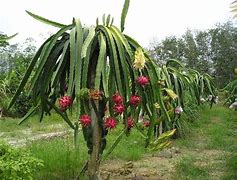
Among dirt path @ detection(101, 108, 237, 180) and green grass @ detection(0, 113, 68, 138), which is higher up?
green grass @ detection(0, 113, 68, 138)

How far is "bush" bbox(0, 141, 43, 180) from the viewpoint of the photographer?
9.44 ft

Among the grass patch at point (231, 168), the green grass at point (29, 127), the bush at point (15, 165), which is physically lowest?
the grass patch at point (231, 168)

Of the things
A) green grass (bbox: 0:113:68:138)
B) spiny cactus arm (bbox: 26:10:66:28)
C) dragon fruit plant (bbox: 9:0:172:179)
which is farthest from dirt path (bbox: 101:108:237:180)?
green grass (bbox: 0:113:68:138)

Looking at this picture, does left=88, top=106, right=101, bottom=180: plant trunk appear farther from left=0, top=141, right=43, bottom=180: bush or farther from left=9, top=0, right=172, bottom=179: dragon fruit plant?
left=0, top=141, right=43, bottom=180: bush

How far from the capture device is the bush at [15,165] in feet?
9.44

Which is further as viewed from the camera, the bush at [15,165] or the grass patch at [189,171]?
the grass patch at [189,171]

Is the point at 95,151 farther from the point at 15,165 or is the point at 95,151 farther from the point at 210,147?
the point at 210,147

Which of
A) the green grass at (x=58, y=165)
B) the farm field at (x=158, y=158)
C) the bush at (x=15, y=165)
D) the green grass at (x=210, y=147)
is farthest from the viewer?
the green grass at (x=210, y=147)

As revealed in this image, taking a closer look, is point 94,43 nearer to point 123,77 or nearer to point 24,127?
point 123,77

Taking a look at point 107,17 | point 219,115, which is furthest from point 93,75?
point 219,115

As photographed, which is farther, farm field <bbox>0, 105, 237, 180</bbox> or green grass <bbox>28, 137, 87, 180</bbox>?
farm field <bbox>0, 105, 237, 180</bbox>

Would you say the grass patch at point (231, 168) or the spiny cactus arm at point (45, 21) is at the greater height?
the spiny cactus arm at point (45, 21)

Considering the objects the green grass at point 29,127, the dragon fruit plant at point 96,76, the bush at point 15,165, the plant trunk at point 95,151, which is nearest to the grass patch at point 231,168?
the dragon fruit plant at point 96,76

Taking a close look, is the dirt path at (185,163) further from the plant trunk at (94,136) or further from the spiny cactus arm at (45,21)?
the spiny cactus arm at (45,21)
